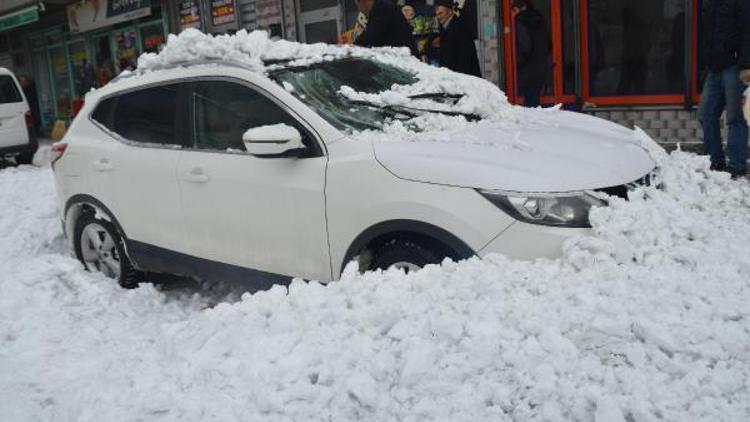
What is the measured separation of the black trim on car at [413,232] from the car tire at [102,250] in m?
2.19

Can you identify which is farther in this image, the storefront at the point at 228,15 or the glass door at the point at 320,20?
the storefront at the point at 228,15

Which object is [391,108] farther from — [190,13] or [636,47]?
[190,13]

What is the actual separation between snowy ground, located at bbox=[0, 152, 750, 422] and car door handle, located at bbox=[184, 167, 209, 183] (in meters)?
1.14

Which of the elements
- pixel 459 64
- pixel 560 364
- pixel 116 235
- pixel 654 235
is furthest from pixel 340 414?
pixel 459 64

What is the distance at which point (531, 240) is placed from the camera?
319 centimetres

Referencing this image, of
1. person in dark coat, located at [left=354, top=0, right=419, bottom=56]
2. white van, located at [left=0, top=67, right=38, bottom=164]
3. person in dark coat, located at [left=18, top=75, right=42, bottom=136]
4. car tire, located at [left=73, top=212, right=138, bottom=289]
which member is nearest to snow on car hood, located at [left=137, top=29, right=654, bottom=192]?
car tire, located at [left=73, top=212, right=138, bottom=289]

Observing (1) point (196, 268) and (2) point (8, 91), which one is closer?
(1) point (196, 268)

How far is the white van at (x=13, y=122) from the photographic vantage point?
13.2 metres

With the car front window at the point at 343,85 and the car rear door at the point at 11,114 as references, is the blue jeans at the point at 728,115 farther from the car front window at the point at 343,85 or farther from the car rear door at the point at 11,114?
the car rear door at the point at 11,114

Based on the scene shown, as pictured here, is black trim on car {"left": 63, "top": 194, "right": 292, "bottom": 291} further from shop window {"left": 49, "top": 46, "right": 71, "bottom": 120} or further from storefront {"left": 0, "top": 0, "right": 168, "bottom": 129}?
shop window {"left": 49, "top": 46, "right": 71, "bottom": 120}

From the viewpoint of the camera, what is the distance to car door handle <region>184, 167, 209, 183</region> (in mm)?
4309

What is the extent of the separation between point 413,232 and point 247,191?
113cm

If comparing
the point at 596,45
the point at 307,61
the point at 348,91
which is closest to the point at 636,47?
the point at 596,45

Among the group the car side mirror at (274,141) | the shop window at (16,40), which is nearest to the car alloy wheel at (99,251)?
the car side mirror at (274,141)
